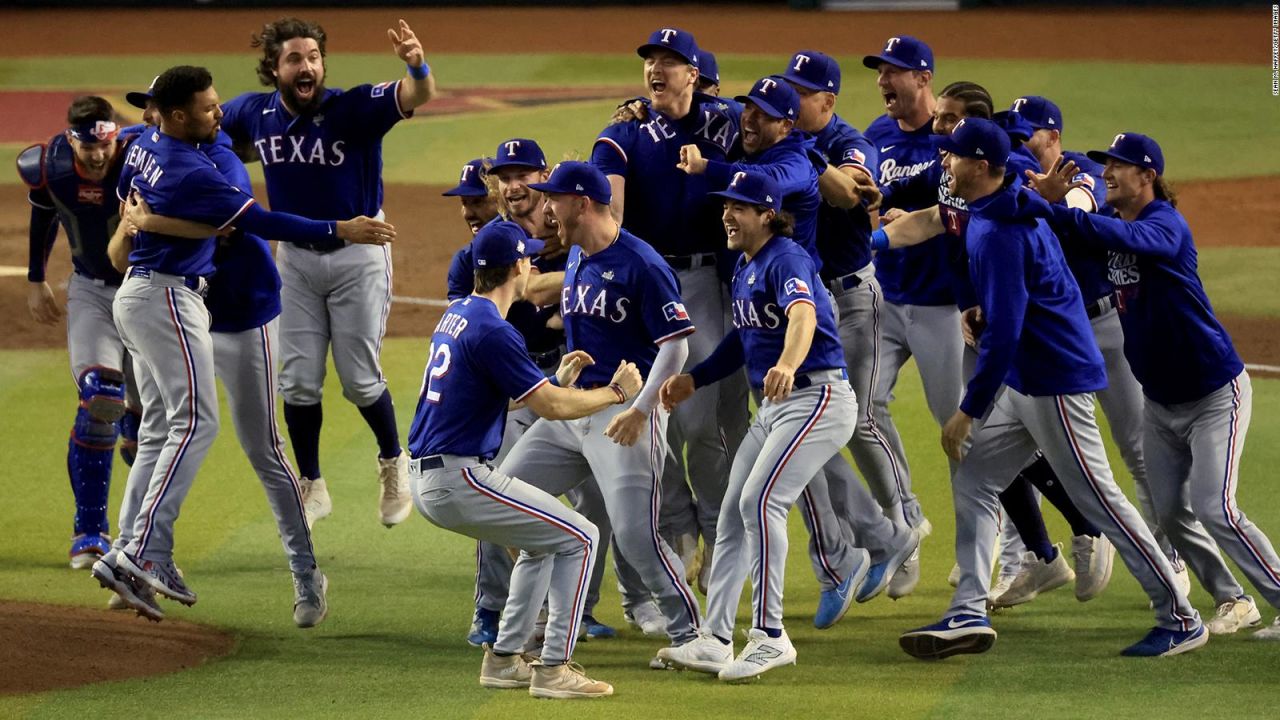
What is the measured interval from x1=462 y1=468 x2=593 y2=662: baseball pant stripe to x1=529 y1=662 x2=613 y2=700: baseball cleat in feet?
0.19

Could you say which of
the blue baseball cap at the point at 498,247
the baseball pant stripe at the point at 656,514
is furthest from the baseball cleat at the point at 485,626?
the blue baseball cap at the point at 498,247

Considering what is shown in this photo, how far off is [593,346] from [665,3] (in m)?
21.0

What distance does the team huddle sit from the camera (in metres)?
6.59

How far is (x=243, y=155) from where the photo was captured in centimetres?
861

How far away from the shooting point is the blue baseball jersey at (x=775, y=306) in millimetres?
6609

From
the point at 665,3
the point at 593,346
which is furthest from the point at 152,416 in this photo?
the point at 665,3

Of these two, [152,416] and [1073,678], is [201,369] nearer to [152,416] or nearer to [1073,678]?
[152,416]

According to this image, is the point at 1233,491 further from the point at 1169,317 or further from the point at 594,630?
the point at 594,630

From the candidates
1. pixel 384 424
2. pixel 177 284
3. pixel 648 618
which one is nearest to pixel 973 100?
pixel 648 618

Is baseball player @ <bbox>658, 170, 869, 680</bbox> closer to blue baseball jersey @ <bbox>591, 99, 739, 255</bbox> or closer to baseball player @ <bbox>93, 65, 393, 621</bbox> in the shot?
blue baseball jersey @ <bbox>591, 99, 739, 255</bbox>

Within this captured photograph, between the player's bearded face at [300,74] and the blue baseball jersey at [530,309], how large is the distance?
1.31 metres

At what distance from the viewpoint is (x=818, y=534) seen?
7.39 m

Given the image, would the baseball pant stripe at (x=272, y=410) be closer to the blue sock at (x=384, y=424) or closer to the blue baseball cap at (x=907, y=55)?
the blue sock at (x=384, y=424)

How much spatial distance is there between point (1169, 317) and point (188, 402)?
398 cm
